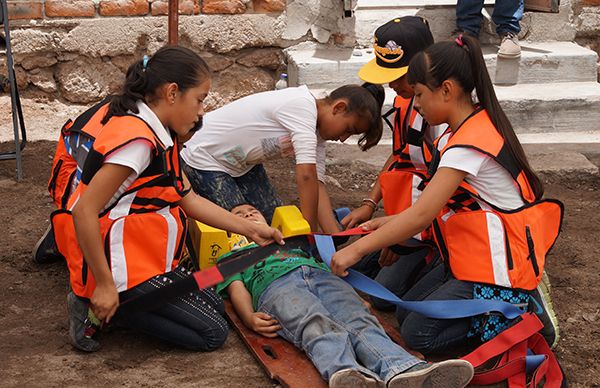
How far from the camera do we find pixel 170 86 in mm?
3342

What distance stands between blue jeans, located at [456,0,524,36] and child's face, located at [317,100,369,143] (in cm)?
246

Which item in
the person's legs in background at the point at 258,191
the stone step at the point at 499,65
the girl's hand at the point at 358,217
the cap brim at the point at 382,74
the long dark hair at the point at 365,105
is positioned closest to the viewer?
the cap brim at the point at 382,74

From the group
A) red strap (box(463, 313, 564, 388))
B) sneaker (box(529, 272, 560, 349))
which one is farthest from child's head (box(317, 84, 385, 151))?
red strap (box(463, 313, 564, 388))

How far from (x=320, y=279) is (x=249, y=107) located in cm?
112

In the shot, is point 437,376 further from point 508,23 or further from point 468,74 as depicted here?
point 508,23

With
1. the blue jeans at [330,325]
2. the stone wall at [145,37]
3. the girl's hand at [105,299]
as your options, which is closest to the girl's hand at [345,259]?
the blue jeans at [330,325]

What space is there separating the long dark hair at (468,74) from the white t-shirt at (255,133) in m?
0.81

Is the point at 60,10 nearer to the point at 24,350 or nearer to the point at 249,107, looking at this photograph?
the point at 249,107

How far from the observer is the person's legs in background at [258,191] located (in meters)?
4.54

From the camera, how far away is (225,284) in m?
3.73

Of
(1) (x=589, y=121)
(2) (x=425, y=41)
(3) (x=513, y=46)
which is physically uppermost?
(2) (x=425, y=41)

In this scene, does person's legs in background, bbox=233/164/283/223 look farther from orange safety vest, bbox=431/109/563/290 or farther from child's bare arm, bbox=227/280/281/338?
orange safety vest, bbox=431/109/563/290

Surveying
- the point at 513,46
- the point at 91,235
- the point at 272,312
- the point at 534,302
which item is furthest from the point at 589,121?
the point at 91,235

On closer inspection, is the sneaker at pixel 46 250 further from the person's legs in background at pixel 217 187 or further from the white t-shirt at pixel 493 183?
the white t-shirt at pixel 493 183
